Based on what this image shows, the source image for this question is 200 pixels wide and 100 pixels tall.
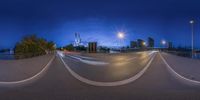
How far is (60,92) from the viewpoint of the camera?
9203 mm

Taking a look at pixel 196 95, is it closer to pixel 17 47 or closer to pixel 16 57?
pixel 16 57

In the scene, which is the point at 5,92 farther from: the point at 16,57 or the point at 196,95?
the point at 16,57

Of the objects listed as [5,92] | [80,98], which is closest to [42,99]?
[80,98]

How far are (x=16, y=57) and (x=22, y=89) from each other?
19.9m

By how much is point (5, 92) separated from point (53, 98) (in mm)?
1950

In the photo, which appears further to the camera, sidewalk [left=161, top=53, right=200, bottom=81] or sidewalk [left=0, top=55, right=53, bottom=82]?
sidewalk [left=161, top=53, right=200, bottom=81]

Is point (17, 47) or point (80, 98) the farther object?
point (17, 47)

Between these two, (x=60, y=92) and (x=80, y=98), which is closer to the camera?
(x=80, y=98)

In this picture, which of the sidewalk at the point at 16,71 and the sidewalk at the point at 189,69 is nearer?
the sidewalk at the point at 16,71

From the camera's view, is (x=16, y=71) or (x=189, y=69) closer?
(x=16, y=71)

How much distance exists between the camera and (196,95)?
8.66 meters

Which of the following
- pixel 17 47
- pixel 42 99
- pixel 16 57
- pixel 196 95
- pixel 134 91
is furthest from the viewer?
pixel 17 47

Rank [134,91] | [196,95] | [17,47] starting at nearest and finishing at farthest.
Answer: [196,95]
[134,91]
[17,47]

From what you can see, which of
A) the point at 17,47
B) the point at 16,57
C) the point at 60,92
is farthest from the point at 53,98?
the point at 17,47
